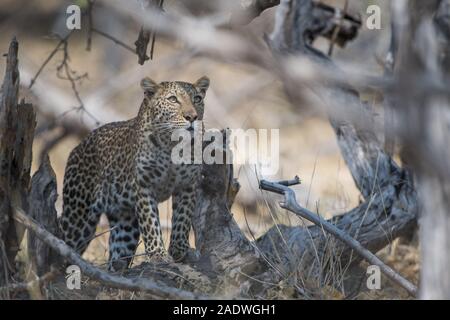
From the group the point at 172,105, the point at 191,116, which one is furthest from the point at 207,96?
the point at 191,116

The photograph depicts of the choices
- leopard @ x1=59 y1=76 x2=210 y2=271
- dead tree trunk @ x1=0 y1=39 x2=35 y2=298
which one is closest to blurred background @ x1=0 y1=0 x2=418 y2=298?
leopard @ x1=59 y1=76 x2=210 y2=271

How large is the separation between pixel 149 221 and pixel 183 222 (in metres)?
0.26

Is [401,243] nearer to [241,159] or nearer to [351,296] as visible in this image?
[351,296]

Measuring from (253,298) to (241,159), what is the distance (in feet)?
16.6

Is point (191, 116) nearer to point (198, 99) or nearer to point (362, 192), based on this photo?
point (198, 99)

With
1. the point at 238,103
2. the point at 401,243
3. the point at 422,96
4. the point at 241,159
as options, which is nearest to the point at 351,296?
the point at 401,243

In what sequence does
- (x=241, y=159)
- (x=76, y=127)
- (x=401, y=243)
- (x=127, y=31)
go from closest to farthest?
(x=401, y=243)
(x=76, y=127)
(x=241, y=159)
(x=127, y=31)

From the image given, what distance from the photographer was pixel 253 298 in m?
5.64

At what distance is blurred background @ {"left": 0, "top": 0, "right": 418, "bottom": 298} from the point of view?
8812 mm

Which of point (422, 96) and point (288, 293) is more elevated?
point (422, 96)

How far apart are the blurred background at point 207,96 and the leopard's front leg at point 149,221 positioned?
66 centimetres

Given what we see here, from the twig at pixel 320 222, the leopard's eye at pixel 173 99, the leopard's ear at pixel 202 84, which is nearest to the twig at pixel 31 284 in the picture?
the twig at pixel 320 222

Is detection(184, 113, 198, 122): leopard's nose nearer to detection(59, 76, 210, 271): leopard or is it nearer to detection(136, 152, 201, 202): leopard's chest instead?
detection(59, 76, 210, 271): leopard

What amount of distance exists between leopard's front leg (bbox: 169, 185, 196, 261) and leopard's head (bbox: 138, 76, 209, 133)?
0.49 m
